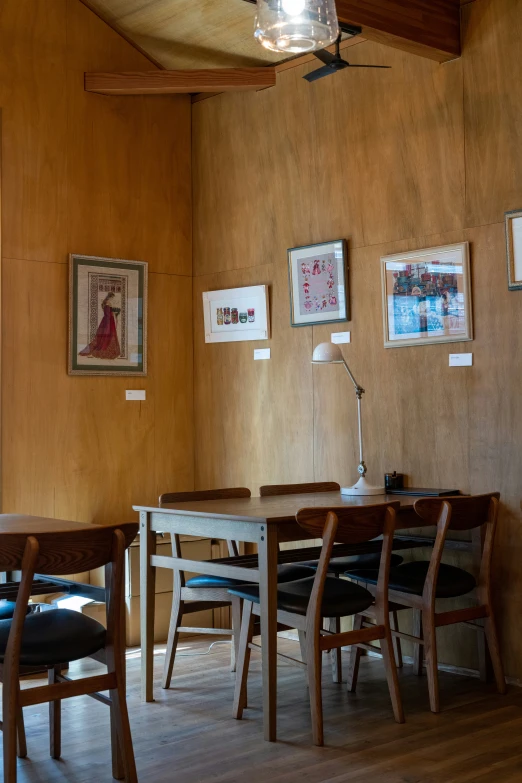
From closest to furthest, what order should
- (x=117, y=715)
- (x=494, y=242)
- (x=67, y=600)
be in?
(x=117, y=715) → (x=494, y=242) → (x=67, y=600)

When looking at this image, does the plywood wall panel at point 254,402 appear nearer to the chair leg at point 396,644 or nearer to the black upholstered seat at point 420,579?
the chair leg at point 396,644

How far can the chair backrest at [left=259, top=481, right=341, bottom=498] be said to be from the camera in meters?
4.88

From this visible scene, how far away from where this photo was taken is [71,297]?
18.3ft

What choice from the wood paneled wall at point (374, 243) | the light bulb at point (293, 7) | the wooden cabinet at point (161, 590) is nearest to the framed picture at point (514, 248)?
the wood paneled wall at point (374, 243)

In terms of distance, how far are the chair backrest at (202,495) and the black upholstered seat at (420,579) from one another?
79 cm

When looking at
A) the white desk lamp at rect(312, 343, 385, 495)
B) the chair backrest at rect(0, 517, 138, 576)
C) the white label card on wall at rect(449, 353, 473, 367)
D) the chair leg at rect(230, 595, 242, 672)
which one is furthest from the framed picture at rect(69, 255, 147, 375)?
the chair backrest at rect(0, 517, 138, 576)

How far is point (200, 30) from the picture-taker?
5.74m

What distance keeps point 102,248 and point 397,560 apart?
2662mm

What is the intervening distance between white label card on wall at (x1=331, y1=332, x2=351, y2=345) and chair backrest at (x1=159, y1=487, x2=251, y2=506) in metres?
1.05

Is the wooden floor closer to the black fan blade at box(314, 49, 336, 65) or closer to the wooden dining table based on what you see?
the wooden dining table

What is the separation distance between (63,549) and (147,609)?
1.44m

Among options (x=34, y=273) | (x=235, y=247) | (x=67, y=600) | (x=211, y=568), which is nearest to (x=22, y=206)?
(x=34, y=273)

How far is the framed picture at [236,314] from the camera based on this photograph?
5.75 meters

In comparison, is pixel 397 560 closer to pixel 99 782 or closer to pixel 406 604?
pixel 406 604
